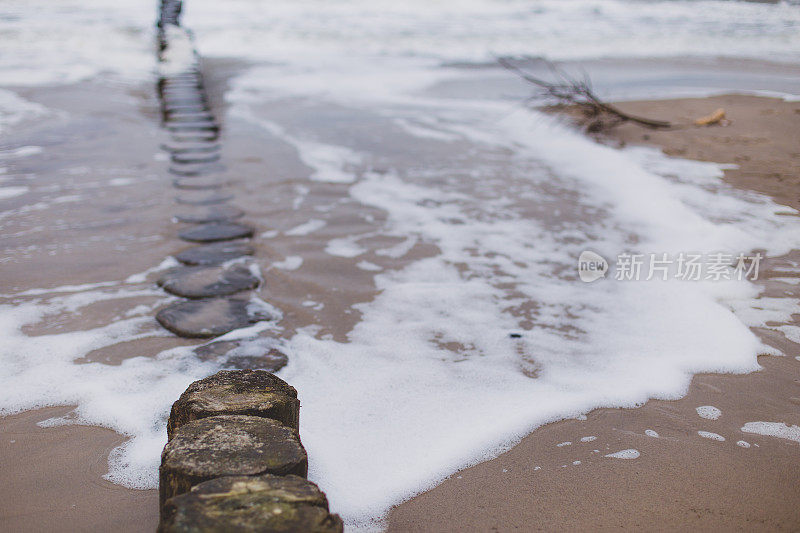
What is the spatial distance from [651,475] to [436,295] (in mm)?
1526

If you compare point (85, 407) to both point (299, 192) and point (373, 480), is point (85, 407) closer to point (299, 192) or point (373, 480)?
point (373, 480)

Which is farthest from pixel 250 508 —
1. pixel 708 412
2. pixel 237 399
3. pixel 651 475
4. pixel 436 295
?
pixel 436 295

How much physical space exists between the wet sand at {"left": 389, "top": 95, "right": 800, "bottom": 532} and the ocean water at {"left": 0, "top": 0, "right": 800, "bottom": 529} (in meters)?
0.10

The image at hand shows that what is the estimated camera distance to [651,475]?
1971 millimetres

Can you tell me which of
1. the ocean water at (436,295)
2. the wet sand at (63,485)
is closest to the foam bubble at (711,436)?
the ocean water at (436,295)

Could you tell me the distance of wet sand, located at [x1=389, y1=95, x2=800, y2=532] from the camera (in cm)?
179

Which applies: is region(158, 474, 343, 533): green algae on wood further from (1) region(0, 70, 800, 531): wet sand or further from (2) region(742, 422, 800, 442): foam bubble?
(2) region(742, 422, 800, 442): foam bubble

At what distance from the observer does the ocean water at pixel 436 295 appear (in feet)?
7.36

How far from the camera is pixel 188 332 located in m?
2.76

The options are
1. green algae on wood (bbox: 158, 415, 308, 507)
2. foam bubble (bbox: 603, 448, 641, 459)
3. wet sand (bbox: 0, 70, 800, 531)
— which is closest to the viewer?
green algae on wood (bbox: 158, 415, 308, 507)

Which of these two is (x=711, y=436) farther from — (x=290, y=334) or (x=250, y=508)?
(x=290, y=334)

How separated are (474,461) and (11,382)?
1784mm

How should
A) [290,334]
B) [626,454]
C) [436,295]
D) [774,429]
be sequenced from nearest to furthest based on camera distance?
1. [626,454]
2. [774,429]
3. [290,334]
4. [436,295]

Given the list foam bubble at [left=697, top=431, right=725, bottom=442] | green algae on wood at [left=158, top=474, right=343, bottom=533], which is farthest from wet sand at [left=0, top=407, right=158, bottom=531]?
foam bubble at [left=697, top=431, right=725, bottom=442]
